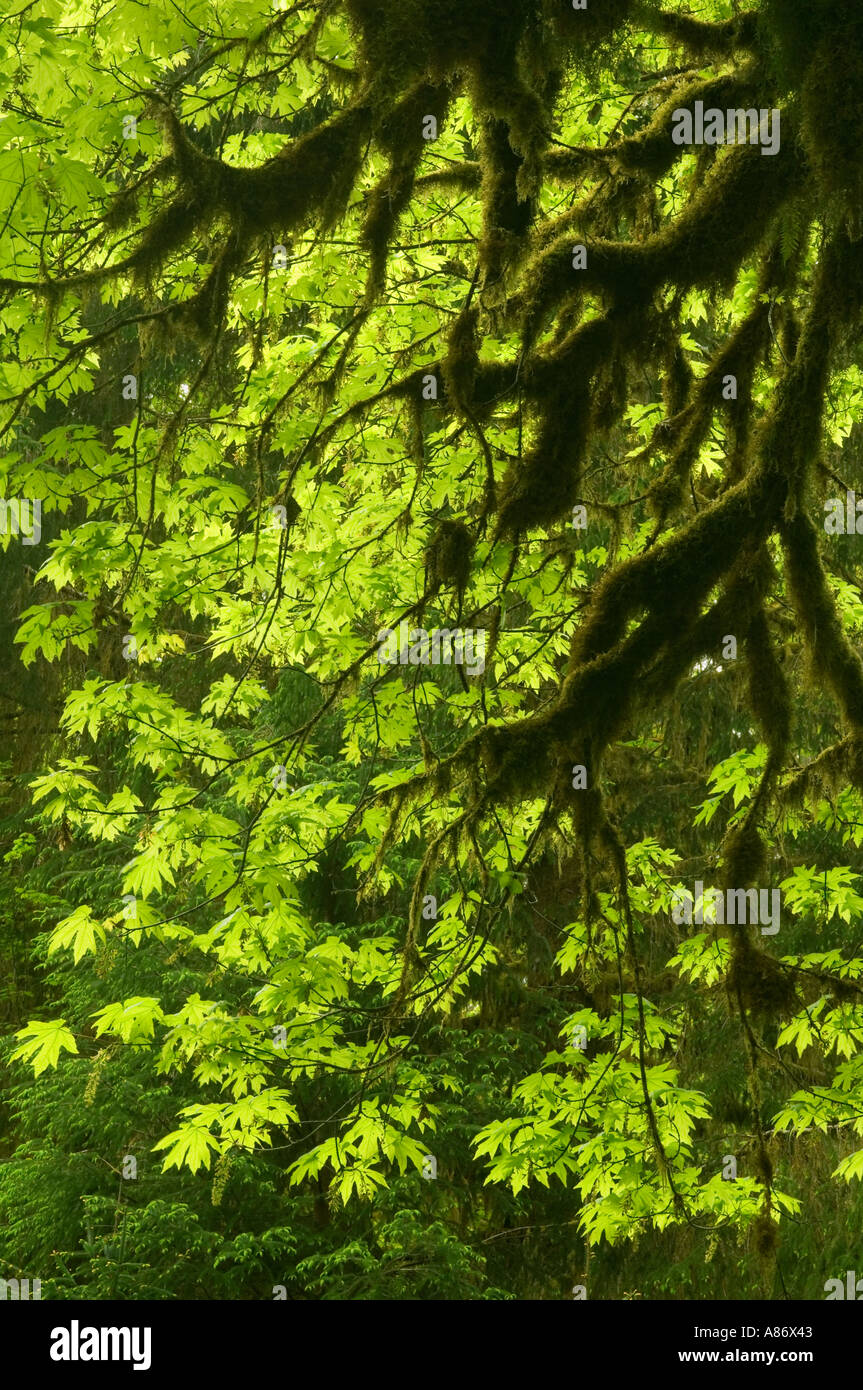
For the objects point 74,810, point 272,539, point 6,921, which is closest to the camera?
point 74,810

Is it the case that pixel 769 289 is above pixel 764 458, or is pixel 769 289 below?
above

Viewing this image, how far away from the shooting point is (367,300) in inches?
151

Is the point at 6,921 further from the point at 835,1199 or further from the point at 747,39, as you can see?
the point at 747,39

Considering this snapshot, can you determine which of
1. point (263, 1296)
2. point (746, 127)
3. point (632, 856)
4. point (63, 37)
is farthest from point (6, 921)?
point (746, 127)

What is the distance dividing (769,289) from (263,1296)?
20.7 ft

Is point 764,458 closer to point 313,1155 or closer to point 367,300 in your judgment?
point 367,300

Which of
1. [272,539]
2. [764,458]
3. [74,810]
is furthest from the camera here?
[272,539]

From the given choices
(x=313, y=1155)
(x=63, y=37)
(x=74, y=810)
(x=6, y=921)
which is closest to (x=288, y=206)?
(x=63, y=37)

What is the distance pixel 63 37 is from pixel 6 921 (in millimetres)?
9156

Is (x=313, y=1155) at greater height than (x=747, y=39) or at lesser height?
lesser

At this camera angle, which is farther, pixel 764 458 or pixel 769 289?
pixel 769 289

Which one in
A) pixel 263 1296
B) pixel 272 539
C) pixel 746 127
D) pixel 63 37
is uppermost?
pixel 63 37

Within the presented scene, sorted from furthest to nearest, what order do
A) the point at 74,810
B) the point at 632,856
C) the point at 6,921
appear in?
the point at 6,921, the point at 632,856, the point at 74,810

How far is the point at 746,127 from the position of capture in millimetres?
3807
